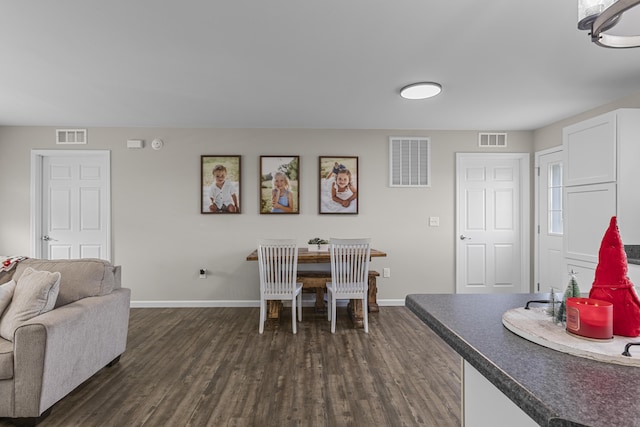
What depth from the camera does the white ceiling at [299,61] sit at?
198 centimetres

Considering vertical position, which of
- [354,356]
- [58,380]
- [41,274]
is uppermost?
[41,274]

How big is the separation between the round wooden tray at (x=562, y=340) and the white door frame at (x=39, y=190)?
4.83 meters

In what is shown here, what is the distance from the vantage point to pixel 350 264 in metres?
3.46

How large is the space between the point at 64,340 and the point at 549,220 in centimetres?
513

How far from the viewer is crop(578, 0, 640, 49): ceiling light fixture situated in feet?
2.62

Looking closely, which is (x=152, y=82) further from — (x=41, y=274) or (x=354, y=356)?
(x=354, y=356)

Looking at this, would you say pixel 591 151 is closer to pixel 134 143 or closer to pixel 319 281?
pixel 319 281

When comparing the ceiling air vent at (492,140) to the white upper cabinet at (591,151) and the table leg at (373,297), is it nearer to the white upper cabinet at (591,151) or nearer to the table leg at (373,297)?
the white upper cabinet at (591,151)

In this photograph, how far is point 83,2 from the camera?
6.17 ft

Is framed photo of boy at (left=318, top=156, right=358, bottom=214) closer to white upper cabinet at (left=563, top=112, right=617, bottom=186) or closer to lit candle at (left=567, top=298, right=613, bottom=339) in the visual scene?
white upper cabinet at (left=563, top=112, right=617, bottom=186)

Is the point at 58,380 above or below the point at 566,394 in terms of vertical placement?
below

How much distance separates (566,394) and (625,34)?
112 centimetres

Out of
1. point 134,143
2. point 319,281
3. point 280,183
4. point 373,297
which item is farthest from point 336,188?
point 134,143

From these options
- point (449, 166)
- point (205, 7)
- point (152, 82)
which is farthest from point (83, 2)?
point (449, 166)
